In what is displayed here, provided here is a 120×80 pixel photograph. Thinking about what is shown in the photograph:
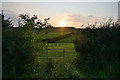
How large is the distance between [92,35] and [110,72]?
4.64 feet

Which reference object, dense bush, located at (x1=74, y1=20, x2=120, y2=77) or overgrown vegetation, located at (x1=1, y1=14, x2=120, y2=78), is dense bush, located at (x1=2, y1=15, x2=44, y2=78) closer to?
overgrown vegetation, located at (x1=1, y1=14, x2=120, y2=78)

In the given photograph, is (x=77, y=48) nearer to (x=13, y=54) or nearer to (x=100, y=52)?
(x=100, y=52)

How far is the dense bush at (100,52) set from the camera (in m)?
3.57

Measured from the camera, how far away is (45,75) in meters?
4.64

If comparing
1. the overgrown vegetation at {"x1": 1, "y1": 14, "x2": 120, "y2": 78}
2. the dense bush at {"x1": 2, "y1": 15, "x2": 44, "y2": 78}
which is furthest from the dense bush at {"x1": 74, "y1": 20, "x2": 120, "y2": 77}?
the dense bush at {"x1": 2, "y1": 15, "x2": 44, "y2": 78}

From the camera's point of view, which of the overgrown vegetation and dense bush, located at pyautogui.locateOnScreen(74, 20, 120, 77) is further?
dense bush, located at pyautogui.locateOnScreen(74, 20, 120, 77)

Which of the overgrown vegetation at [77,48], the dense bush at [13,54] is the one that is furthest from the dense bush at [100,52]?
the dense bush at [13,54]

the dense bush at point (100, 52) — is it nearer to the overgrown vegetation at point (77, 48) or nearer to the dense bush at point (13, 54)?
the overgrown vegetation at point (77, 48)

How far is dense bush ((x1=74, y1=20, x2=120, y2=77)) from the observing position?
357cm

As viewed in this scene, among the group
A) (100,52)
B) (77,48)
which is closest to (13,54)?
(77,48)

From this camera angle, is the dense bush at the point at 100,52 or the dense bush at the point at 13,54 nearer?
the dense bush at the point at 13,54

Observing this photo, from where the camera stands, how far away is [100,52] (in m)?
3.66

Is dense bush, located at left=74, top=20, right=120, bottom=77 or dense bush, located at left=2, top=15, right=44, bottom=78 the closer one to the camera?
dense bush, located at left=2, top=15, right=44, bottom=78

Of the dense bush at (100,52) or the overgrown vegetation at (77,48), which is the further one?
the dense bush at (100,52)
